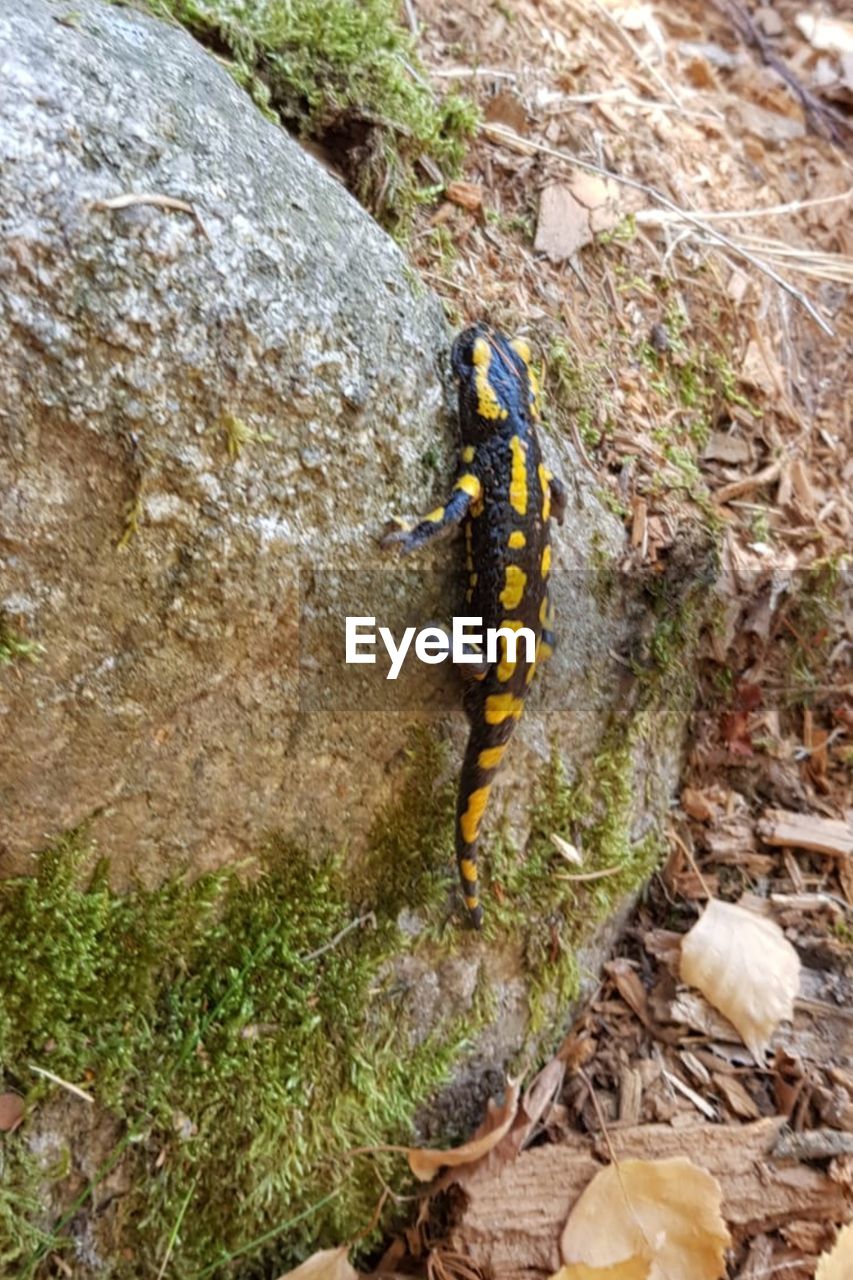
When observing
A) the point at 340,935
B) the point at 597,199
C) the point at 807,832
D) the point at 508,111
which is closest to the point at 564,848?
the point at 340,935

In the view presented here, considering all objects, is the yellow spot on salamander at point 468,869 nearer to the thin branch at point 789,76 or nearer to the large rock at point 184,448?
the large rock at point 184,448

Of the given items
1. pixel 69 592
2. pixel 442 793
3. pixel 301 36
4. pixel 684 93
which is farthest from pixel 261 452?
pixel 684 93

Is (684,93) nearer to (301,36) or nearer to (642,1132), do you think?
(301,36)

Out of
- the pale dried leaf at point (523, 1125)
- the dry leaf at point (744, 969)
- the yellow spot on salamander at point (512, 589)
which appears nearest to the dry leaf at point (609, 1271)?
the pale dried leaf at point (523, 1125)

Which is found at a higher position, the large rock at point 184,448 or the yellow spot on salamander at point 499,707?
the large rock at point 184,448

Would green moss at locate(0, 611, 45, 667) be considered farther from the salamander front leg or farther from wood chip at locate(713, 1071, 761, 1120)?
wood chip at locate(713, 1071, 761, 1120)

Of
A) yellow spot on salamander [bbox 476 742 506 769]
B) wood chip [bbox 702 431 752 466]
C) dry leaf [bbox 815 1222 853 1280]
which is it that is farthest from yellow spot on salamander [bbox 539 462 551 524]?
dry leaf [bbox 815 1222 853 1280]

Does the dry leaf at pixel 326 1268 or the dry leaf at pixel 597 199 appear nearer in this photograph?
the dry leaf at pixel 326 1268
